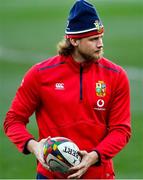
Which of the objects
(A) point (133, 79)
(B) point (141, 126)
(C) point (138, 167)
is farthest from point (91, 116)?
(A) point (133, 79)

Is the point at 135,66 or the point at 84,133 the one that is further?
the point at 135,66

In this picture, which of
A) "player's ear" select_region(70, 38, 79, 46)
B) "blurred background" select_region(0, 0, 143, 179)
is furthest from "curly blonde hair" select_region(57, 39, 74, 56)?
"blurred background" select_region(0, 0, 143, 179)

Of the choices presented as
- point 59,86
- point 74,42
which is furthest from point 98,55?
point 59,86

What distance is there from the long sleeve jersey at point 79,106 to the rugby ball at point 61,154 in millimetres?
179

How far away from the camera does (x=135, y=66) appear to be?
18609 mm

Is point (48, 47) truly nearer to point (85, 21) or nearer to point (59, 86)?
point (85, 21)

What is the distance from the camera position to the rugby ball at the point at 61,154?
340 inches

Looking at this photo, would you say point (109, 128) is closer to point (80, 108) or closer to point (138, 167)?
point (80, 108)

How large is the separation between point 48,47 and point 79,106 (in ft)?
40.1

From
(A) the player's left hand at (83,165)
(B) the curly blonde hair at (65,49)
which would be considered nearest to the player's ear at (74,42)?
(B) the curly blonde hair at (65,49)

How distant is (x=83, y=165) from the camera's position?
860 centimetres

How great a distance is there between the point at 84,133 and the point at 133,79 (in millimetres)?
8676

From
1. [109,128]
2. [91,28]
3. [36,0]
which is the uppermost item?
[91,28]

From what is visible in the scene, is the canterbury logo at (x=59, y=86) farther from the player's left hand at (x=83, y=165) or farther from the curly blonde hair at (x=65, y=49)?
the player's left hand at (x=83, y=165)
